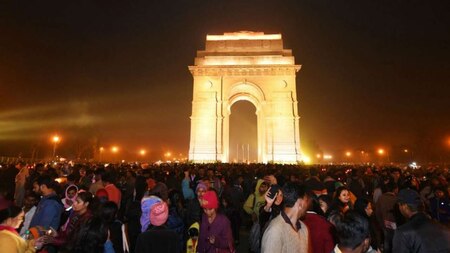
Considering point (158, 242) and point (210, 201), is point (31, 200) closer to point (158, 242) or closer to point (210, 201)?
point (158, 242)

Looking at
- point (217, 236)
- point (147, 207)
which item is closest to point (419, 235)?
point (217, 236)

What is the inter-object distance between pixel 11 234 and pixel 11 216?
438mm

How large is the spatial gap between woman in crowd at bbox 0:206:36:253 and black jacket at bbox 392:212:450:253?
14.3ft

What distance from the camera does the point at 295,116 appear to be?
3491 cm

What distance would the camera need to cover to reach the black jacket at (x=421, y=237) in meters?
3.07

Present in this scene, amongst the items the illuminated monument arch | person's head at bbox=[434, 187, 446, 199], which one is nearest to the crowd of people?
person's head at bbox=[434, 187, 446, 199]

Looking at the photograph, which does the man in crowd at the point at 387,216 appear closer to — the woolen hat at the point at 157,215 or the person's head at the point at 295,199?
the person's head at the point at 295,199

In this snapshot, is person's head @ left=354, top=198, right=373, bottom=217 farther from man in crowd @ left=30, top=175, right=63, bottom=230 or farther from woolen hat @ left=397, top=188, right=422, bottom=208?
man in crowd @ left=30, top=175, right=63, bottom=230

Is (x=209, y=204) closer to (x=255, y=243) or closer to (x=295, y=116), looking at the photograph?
(x=255, y=243)

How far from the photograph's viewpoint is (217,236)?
3.82m

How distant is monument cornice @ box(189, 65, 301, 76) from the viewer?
35781 mm

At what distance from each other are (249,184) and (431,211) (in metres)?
5.59

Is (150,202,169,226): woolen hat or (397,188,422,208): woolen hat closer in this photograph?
(150,202,169,226): woolen hat

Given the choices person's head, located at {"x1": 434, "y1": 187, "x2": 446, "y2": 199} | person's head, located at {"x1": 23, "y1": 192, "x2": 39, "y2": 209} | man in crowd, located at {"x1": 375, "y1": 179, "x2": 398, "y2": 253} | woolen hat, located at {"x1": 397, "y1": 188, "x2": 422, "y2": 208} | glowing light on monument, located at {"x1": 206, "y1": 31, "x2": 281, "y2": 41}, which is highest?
glowing light on monument, located at {"x1": 206, "y1": 31, "x2": 281, "y2": 41}
